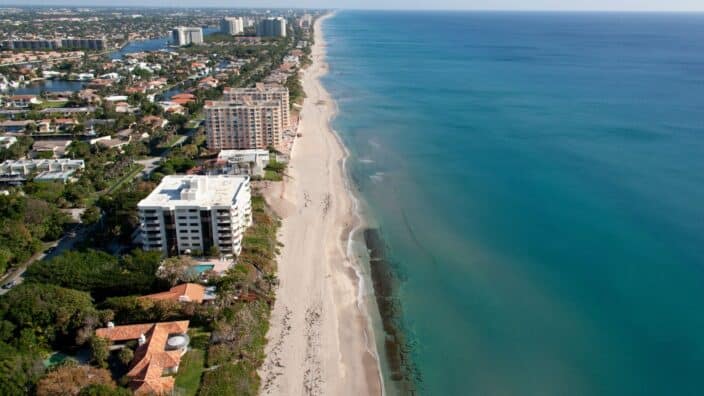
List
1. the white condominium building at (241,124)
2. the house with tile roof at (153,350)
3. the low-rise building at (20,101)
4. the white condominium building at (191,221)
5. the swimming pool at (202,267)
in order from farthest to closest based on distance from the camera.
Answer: the low-rise building at (20,101) → the white condominium building at (241,124) → the white condominium building at (191,221) → the swimming pool at (202,267) → the house with tile roof at (153,350)

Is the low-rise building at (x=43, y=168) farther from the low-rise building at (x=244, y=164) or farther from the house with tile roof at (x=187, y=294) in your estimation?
the house with tile roof at (x=187, y=294)

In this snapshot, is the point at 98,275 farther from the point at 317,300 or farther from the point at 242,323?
the point at 317,300

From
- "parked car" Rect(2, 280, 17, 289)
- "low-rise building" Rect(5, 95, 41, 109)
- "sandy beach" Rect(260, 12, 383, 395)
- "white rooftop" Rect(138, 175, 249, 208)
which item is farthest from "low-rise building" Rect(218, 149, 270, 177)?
"low-rise building" Rect(5, 95, 41, 109)

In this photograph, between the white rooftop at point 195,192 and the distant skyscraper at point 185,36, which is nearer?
→ the white rooftop at point 195,192

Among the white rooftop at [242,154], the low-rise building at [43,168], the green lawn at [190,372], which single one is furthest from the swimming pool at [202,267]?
the low-rise building at [43,168]

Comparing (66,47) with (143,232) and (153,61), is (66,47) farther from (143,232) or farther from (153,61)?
(143,232)

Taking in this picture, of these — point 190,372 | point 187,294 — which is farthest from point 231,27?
point 190,372
